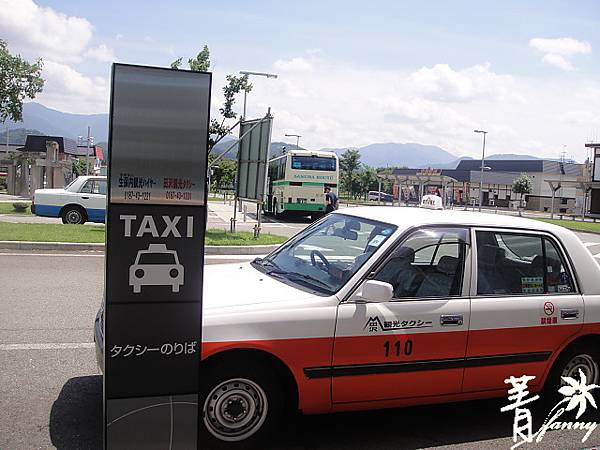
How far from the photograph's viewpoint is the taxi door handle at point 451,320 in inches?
180

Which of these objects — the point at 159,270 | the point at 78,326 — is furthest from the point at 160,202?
the point at 78,326

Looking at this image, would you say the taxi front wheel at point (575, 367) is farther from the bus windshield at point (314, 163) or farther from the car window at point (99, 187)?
the bus windshield at point (314, 163)

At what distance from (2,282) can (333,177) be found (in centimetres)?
2391

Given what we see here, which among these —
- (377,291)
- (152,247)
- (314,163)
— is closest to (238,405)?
(377,291)

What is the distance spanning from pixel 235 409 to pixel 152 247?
1363mm

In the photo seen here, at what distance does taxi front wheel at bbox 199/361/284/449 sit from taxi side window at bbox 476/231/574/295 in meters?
1.78

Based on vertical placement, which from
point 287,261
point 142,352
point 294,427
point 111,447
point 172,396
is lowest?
point 294,427

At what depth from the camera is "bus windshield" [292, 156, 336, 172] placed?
32000 mm

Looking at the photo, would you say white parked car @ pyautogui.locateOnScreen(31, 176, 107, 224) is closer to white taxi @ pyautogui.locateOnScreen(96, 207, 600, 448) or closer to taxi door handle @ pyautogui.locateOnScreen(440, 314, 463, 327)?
white taxi @ pyautogui.locateOnScreen(96, 207, 600, 448)

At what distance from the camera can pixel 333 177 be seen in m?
32.7

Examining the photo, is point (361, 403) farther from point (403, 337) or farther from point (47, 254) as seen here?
point (47, 254)

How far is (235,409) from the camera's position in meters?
4.14

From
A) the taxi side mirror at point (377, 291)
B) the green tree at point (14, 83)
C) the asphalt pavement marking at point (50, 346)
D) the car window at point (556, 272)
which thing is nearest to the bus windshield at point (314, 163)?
the green tree at point (14, 83)

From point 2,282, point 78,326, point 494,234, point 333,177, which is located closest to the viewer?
point 494,234
